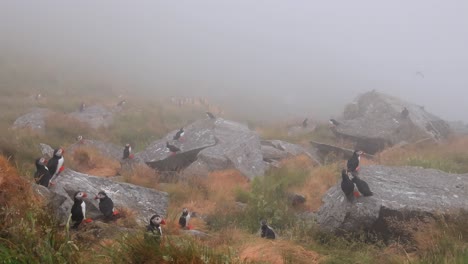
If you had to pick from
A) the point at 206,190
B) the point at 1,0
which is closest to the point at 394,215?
the point at 206,190

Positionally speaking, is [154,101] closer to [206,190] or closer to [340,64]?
[206,190]

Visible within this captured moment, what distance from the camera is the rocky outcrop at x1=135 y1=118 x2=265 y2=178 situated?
46.3 feet

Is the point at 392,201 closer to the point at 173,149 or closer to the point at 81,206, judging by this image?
the point at 81,206

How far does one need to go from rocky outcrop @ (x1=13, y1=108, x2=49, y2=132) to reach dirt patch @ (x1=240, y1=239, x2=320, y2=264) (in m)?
14.0

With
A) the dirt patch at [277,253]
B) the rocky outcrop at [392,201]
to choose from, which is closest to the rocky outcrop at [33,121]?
the rocky outcrop at [392,201]

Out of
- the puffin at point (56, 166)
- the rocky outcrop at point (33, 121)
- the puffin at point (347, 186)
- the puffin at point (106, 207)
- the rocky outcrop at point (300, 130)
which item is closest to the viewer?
the puffin at point (106, 207)

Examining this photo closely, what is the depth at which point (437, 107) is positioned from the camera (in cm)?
5444

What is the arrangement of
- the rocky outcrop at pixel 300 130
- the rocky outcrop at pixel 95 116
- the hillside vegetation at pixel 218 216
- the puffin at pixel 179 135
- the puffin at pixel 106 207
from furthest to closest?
the rocky outcrop at pixel 300 130 → the rocky outcrop at pixel 95 116 → the puffin at pixel 179 135 → the puffin at pixel 106 207 → the hillside vegetation at pixel 218 216

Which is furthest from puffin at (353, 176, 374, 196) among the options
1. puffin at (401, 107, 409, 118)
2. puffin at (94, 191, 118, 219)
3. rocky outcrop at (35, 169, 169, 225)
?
puffin at (401, 107, 409, 118)

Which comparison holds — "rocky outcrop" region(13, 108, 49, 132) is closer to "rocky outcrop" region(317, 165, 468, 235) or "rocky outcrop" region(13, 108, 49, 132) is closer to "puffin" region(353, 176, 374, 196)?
"rocky outcrop" region(317, 165, 468, 235)

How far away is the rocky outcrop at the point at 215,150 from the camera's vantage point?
1411 cm

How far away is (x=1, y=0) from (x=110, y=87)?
4680 cm

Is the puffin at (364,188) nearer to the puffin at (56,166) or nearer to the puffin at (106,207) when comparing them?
the puffin at (106,207)

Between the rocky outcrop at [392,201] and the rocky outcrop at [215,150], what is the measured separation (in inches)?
196
